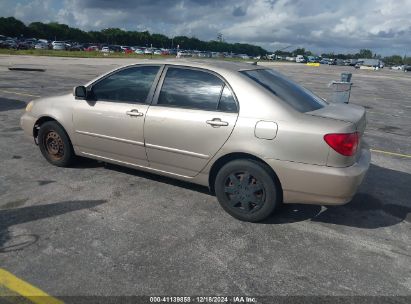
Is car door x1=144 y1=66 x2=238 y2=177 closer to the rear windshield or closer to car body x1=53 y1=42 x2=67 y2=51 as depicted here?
the rear windshield

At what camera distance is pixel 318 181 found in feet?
11.6

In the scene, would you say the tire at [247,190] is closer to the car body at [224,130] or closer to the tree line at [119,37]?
the car body at [224,130]

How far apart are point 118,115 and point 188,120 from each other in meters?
1.02

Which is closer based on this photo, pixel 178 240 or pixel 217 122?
pixel 178 240

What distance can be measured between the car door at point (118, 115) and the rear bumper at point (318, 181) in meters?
1.73

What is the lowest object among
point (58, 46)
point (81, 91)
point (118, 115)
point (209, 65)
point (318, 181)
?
point (318, 181)

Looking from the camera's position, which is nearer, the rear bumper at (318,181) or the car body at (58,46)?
the rear bumper at (318,181)

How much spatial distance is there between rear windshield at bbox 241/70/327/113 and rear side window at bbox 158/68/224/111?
43 centimetres

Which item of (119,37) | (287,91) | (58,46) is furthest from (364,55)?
(287,91)

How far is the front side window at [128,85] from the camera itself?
14.6ft

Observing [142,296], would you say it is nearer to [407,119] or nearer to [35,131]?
[35,131]

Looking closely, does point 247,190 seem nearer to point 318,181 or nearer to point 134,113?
point 318,181

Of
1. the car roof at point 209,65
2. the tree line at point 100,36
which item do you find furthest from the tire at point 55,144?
the tree line at point 100,36

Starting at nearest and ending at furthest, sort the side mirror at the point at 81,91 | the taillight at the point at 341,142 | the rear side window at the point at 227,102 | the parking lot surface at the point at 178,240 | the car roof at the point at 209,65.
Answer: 1. the parking lot surface at the point at 178,240
2. the taillight at the point at 341,142
3. the rear side window at the point at 227,102
4. the car roof at the point at 209,65
5. the side mirror at the point at 81,91
